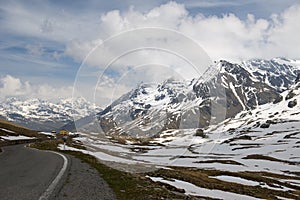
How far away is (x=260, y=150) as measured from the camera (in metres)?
155

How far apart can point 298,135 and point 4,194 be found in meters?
202

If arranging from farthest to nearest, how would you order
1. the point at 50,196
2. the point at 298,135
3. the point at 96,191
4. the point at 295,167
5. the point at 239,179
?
1. the point at 298,135
2. the point at 295,167
3. the point at 239,179
4. the point at 96,191
5. the point at 50,196

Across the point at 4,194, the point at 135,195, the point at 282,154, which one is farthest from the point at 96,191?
the point at 282,154

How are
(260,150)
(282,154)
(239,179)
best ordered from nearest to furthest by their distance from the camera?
1. (239,179)
2. (282,154)
3. (260,150)

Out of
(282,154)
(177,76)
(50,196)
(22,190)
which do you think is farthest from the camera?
(282,154)

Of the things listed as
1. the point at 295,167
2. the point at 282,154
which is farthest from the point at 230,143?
the point at 295,167

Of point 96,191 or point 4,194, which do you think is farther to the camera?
point 96,191

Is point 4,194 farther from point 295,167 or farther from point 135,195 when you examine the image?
point 295,167

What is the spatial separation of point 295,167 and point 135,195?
9616 centimetres

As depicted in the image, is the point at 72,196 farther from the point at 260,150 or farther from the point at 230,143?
the point at 230,143

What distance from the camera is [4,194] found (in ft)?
59.5

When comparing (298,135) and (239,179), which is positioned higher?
(298,135)

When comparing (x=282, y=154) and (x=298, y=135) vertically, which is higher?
(x=298, y=135)

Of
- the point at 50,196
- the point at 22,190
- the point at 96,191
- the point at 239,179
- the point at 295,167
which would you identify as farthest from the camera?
the point at 295,167
